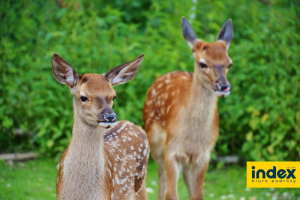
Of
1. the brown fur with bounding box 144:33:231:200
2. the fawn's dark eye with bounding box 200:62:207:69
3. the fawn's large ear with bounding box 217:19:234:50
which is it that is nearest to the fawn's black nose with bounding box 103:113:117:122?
the brown fur with bounding box 144:33:231:200

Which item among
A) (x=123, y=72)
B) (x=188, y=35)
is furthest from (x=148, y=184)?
(x=123, y=72)

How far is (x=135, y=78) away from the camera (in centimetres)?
887

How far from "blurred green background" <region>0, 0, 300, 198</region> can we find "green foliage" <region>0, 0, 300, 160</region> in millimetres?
16

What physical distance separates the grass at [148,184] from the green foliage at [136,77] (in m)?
0.39

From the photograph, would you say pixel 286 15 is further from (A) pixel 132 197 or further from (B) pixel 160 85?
→ (A) pixel 132 197

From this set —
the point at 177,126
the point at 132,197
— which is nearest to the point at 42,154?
the point at 177,126

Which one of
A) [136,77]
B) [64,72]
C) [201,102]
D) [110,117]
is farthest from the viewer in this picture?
[136,77]

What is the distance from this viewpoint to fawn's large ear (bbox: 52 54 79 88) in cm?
488

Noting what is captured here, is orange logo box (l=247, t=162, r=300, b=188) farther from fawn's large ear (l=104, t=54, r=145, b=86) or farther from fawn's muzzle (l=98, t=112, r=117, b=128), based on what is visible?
fawn's muzzle (l=98, t=112, r=117, b=128)

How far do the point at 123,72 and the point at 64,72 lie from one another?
56 centimetres

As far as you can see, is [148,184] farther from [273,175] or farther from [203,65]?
[203,65]

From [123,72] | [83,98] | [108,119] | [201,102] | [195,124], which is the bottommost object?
[195,124]

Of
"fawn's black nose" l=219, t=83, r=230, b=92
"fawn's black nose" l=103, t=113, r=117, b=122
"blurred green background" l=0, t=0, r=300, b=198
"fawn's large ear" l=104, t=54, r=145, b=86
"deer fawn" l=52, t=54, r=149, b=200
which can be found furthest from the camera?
"blurred green background" l=0, t=0, r=300, b=198

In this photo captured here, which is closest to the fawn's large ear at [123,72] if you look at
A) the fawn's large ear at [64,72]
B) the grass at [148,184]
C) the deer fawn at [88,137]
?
the deer fawn at [88,137]
